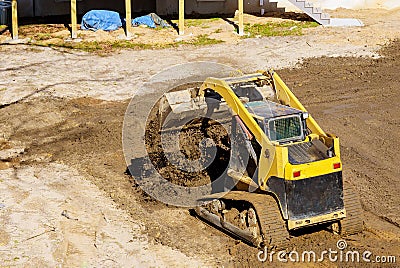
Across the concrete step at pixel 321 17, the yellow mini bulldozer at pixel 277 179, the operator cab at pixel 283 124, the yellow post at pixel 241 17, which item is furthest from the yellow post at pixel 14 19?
the operator cab at pixel 283 124

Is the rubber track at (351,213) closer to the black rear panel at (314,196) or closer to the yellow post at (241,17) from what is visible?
the black rear panel at (314,196)

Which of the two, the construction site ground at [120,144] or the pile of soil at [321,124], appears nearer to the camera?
the construction site ground at [120,144]

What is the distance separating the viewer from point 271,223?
8.55 meters

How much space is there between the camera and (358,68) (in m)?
17.6

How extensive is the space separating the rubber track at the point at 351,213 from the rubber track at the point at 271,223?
930 millimetres

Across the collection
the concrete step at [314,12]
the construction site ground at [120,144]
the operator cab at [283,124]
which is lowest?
the construction site ground at [120,144]

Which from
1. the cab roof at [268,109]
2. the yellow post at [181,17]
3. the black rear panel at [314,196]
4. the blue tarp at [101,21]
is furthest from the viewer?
the blue tarp at [101,21]

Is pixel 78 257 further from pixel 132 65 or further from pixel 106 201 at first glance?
pixel 132 65

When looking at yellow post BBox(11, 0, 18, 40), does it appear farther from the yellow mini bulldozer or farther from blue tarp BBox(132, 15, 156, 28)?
the yellow mini bulldozer

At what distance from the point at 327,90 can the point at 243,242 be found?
7.68 metres

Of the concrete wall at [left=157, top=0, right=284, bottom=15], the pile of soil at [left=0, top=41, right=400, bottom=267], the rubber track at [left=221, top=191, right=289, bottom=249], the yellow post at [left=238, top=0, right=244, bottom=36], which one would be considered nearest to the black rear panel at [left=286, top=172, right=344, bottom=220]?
the rubber track at [left=221, top=191, right=289, bottom=249]

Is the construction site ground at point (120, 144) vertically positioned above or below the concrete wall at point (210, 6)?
below

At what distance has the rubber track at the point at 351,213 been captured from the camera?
905 cm

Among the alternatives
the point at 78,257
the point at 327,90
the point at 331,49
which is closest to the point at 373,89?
the point at 327,90
